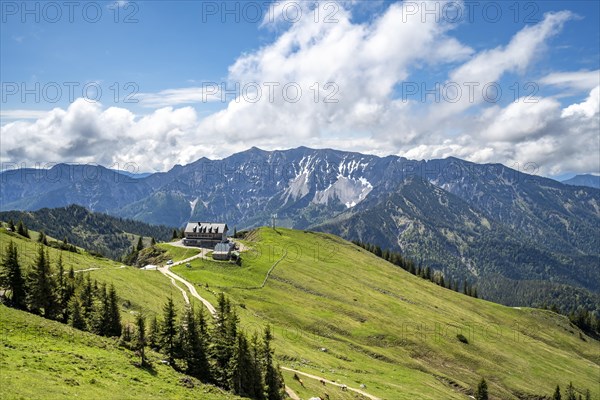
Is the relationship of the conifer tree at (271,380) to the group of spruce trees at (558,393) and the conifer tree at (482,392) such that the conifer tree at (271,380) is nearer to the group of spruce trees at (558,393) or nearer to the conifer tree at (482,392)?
the conifer tree at (482,392)

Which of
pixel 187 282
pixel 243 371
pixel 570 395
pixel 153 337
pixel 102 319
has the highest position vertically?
pixel 102 319

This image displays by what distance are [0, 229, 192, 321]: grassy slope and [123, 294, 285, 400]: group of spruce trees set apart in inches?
512

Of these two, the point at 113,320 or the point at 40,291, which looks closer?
the point at 40,291

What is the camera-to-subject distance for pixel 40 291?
56.3 meters

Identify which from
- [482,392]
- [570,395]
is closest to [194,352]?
[482,392]

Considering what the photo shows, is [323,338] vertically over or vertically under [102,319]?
under

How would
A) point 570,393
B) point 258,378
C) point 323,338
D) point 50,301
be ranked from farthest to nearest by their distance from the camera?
point 570,393
point 323,338
point 50,301
point 258,378

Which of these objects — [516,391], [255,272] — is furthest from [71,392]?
[516,391]

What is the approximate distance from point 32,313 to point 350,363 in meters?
61.2

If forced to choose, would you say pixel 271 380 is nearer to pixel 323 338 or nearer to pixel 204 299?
pixel 204 299

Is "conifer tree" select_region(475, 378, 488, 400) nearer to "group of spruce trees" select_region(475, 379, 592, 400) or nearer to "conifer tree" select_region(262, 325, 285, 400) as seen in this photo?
"group of spruce trees" select_region(475, 379, 592, 400)

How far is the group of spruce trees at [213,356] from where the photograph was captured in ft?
180

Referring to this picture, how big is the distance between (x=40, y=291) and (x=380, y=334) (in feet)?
Result: 280

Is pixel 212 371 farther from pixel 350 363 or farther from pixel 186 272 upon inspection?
pixel 186 272
